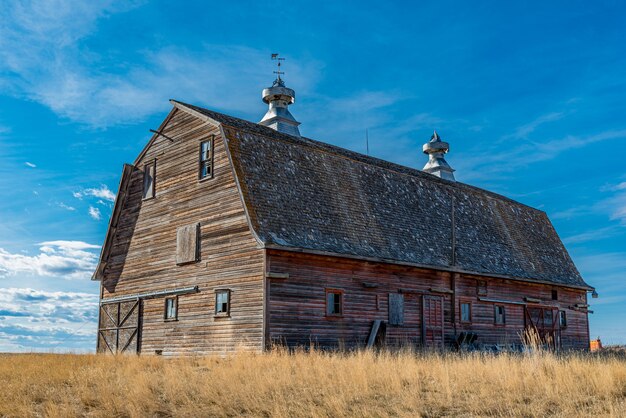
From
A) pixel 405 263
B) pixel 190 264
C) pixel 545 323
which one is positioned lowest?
pixel 545 323

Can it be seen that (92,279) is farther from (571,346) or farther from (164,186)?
(571,346)

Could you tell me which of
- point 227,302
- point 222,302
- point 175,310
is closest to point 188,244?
point 175,310

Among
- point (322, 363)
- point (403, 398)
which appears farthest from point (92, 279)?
point (403, 398)

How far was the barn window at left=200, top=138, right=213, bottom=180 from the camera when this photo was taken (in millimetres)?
24250

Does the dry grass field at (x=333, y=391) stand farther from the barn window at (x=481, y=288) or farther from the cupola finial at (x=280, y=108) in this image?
the cupola finial at (x=280, y=108)

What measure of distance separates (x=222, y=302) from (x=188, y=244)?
2.96 m

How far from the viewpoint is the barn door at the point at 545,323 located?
104 feet

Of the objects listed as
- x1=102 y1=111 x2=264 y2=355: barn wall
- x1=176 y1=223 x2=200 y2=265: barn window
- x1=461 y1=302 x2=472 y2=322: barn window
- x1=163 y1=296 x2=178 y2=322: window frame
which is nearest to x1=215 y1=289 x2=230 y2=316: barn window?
x1=102 y1=111 x2=264 y2=355: barn wall

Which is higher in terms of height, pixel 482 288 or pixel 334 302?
pixel 482 288

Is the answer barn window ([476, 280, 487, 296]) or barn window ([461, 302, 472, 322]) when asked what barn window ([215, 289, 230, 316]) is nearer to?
barn window ([461, 302, 472, 322])

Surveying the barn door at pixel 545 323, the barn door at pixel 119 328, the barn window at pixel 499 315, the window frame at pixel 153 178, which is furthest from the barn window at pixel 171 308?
the barn door at pixel 545 323

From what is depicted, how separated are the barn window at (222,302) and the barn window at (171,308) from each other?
242cm

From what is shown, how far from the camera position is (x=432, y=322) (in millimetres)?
26375

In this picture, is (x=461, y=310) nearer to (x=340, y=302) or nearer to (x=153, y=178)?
(x=340, y=302)
